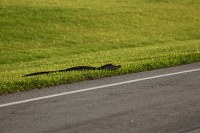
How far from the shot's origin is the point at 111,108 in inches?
350

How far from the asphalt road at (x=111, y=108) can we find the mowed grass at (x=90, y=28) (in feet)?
29.3

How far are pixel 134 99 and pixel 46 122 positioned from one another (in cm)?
207

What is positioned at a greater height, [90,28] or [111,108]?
[90,28]

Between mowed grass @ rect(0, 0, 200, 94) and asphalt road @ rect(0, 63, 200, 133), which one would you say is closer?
asphalt road @ rect(0, 63, 200, 133)

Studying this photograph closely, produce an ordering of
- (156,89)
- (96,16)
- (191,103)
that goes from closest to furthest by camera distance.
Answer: (191,103)
(156,89)
(96,16)

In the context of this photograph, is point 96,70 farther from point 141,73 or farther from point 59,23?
point 59,23

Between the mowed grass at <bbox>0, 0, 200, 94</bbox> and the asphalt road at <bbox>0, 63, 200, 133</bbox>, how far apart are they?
8928mm

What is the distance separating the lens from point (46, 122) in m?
7.96

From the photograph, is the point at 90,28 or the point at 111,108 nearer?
the point at 111,108

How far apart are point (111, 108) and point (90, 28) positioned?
24.7 meters

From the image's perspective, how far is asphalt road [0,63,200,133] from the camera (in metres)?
7.66

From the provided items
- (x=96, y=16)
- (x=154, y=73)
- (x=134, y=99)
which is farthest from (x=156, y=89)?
(x=96, y=16)

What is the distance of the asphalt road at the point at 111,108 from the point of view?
7660mm

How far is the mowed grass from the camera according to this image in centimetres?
2550
